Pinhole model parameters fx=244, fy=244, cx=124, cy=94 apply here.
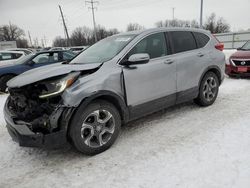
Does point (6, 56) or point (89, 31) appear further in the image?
point (89, 31)

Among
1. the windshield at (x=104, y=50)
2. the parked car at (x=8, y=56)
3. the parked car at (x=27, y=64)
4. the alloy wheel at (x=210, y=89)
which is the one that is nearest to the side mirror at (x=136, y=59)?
the windshield at (x=104, y=50)

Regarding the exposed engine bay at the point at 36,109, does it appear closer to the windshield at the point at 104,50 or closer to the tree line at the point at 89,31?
the windshield at the point at 104,50

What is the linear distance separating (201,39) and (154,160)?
3.08 m

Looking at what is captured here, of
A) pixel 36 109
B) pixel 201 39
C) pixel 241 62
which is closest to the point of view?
pixel 36 109

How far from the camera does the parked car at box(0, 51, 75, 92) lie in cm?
891

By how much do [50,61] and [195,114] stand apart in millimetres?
6468

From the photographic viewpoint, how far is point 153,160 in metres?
3.21

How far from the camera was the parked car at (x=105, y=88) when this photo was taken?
10.3 feet

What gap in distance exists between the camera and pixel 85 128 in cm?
332

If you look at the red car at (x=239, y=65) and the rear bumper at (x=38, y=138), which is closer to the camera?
the rear bumper at (x=38, y=138)

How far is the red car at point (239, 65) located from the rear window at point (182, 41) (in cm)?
383

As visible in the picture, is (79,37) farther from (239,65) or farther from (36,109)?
(36,109)

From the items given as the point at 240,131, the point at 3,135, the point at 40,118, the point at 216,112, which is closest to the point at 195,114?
the point at 216,112

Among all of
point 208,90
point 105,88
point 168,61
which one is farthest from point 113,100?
point 208,90
